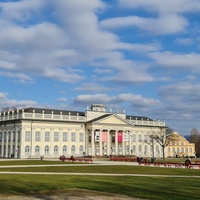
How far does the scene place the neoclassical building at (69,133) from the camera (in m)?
88.5

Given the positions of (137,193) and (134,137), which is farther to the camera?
(134,137)

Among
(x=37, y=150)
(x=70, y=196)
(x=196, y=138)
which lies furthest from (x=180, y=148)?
(x=70, y=196)

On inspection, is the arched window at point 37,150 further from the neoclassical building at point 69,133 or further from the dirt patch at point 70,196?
the dirt patch at point 70,196

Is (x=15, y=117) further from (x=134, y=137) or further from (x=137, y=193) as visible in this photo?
(x=137, y=193)

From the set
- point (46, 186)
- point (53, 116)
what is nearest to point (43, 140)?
point (53, 116)

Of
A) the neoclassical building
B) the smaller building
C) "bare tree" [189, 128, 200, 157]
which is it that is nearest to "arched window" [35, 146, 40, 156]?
the neoclassical building

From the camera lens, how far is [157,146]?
386 ft

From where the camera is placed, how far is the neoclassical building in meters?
88.5

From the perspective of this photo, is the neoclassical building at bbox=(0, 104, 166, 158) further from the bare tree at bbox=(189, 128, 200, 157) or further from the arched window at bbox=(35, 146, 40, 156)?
the bare tree at bbox=(189, 128, 200, 157)

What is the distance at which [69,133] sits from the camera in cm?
9569

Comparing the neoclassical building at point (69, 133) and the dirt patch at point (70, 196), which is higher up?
the neoclassical building at point (69, 133)

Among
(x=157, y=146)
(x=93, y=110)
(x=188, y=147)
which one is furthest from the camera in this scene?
(x=188, y=147)

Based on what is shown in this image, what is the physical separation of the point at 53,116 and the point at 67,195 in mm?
76545

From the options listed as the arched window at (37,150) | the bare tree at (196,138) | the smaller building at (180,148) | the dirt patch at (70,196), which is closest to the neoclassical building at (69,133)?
the arched window at (37,150)
